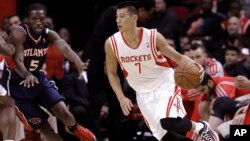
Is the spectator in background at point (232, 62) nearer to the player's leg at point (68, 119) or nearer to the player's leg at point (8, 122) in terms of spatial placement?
the player's leg at point (68, 119)

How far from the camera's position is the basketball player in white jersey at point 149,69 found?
8797 millimetres

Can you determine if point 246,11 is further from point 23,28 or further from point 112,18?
point 23,28

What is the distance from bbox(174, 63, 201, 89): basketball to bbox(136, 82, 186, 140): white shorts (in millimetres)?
96

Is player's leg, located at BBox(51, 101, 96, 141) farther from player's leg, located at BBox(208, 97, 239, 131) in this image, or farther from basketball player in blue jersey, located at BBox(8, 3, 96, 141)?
player's leg, located at BBox(208, 97, 239, 131)

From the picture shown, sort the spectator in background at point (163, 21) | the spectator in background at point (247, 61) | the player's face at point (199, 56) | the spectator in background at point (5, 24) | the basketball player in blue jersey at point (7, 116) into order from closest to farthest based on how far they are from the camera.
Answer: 1. the basketball player in blue jersey at point (7, 116)
2. the player's face at point (199, 56)
3. the spectator in background at point (247, 61)
4. the spectator in background at point (5, 24)
5. the spectator in background at point (163, 21)

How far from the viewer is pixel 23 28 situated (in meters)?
9.42

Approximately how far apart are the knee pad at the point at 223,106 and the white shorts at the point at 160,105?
970 mm

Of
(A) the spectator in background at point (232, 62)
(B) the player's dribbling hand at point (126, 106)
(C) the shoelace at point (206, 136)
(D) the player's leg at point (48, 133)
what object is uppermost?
(B) the player's dribbling hand at point (126, 106)

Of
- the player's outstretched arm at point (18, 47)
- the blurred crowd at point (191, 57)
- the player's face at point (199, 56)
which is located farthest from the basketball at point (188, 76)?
the player's face at point (199, 56)

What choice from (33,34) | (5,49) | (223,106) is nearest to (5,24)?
(33,34)

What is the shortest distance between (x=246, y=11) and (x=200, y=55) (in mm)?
3985

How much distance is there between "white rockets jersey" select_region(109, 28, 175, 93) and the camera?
8.92 meters

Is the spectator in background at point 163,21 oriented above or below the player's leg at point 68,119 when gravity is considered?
above

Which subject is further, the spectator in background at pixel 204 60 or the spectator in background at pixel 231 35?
the spectator in background at pixel 231 35
